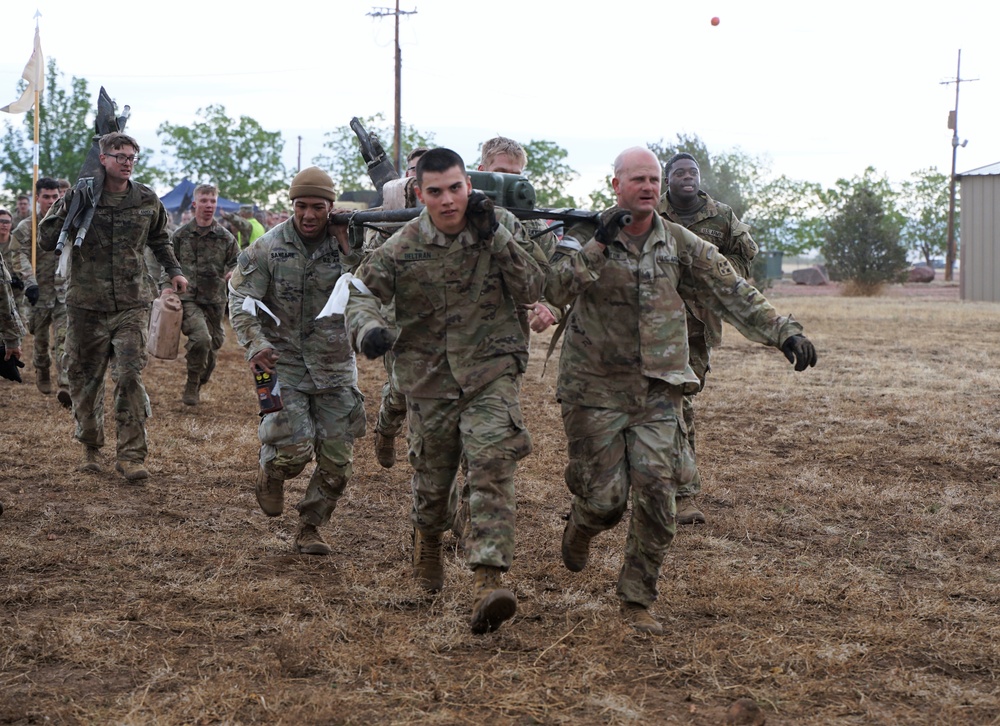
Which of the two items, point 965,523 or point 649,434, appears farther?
point 965,523

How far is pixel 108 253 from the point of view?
8406 mm

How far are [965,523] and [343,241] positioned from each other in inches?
161

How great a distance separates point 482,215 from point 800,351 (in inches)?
57.0

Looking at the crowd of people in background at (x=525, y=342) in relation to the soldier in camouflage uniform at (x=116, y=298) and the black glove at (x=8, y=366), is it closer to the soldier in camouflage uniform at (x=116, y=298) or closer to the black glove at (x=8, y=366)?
the black glove at (x=8, y=366)

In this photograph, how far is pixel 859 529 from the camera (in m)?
7.18

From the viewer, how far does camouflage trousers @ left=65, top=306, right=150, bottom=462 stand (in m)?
8.47

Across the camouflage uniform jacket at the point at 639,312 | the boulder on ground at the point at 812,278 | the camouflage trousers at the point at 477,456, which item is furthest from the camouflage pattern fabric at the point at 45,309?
the boulder on ground at the point at 812,278

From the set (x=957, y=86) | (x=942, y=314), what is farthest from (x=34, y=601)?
(x=957, y=86)

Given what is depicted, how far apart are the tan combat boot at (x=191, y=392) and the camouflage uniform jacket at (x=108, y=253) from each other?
359 cm

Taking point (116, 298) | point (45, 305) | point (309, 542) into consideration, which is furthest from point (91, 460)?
point (45, 305)

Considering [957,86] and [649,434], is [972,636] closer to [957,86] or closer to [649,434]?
[649,434]

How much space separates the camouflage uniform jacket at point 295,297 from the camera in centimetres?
636

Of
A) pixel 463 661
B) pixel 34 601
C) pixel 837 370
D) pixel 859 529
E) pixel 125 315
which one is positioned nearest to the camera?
pixel 463 661

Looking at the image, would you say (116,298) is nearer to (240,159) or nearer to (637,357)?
(637,357)
